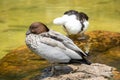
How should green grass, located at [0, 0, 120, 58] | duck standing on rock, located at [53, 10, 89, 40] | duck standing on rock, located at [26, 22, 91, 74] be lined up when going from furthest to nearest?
green grass, located at [0, 0, 120, 58]
duck standing on rock, located at [53, 10, 89, 40]
duck standing on rock, located at [26, 22, 91, 74]

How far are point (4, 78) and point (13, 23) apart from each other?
443 centimetres

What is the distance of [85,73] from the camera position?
4.36 meters

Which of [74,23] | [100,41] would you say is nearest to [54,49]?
[100,41]

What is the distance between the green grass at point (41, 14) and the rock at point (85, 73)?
8.48ft

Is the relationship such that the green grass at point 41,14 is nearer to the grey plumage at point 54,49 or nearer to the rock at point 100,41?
the rock at point 100,41

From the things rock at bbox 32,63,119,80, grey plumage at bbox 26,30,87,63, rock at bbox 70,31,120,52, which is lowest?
rock at bbox 32,63,119,80

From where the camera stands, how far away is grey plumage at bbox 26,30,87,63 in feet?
13.8

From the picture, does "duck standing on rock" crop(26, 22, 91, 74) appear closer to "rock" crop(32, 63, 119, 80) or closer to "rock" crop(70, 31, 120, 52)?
"rock" crop(32, 63, 119, 80)

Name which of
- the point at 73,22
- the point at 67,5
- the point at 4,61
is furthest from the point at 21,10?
the point at 4,61

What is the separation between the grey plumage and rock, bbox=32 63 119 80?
0.21 m

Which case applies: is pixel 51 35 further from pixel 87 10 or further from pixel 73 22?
pixel 87 10

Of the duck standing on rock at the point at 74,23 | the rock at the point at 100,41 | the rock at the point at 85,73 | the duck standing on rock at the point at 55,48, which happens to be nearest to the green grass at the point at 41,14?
the duck standing on rock at the point at 74,23

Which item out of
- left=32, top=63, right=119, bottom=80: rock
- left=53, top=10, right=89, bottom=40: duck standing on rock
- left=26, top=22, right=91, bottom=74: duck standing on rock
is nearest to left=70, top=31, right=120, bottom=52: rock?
left=53, top=10, right=89, bottom=40: duck standing on rock

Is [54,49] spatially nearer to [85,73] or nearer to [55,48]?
[55,48]
